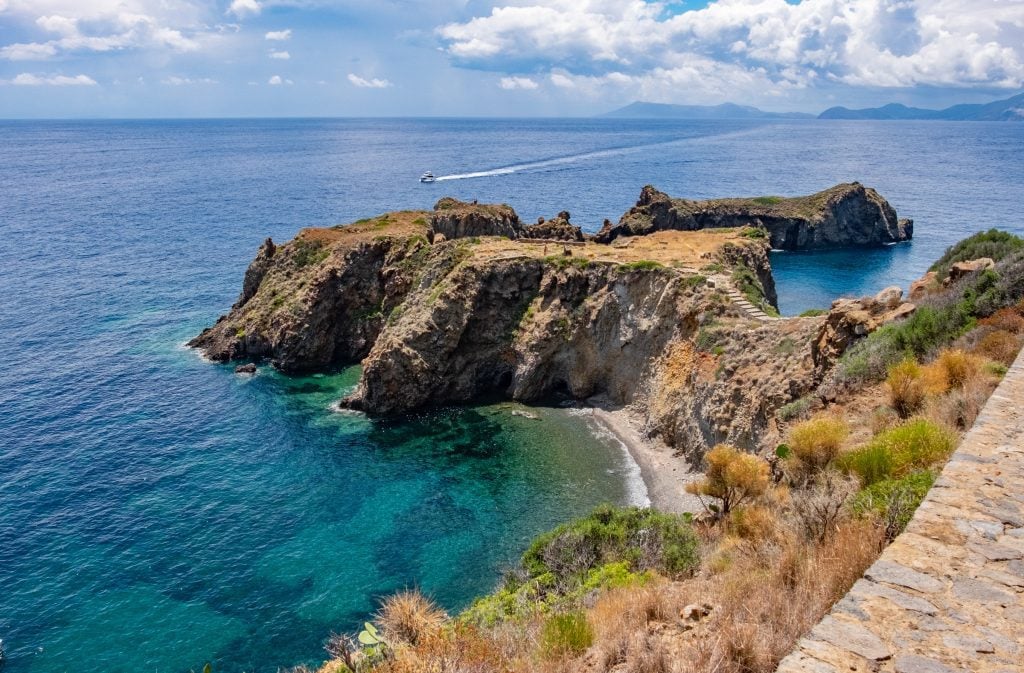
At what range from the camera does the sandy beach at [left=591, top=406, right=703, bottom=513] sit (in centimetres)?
3756

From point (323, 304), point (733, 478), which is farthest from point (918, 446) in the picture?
point (323, 304)

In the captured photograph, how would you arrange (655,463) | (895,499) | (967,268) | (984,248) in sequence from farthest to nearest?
1. (655,463)
2. (984,248)
3. (967,268)
4. (895,499)

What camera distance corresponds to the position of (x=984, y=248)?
3394 cm

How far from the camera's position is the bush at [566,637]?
9.95 metres

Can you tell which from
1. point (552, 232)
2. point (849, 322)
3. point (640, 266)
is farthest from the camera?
point (552, 232)

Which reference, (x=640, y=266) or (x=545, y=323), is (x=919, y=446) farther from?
(x=545, y=323)

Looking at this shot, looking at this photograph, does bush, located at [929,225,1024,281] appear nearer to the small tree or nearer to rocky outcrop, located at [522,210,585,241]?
the small tree

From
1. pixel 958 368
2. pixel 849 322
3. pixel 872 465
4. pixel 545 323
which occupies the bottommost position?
pixel 545 323

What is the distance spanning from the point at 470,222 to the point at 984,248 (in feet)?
167

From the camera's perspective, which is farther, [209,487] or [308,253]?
[308,253]

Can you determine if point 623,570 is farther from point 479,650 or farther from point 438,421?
point 438,421

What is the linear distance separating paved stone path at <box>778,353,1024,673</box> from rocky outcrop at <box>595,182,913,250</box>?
102 m

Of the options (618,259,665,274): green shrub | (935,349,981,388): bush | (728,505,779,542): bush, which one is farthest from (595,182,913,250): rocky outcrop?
(728,505,779,542): bush

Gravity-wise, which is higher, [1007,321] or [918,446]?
[1007,321]
